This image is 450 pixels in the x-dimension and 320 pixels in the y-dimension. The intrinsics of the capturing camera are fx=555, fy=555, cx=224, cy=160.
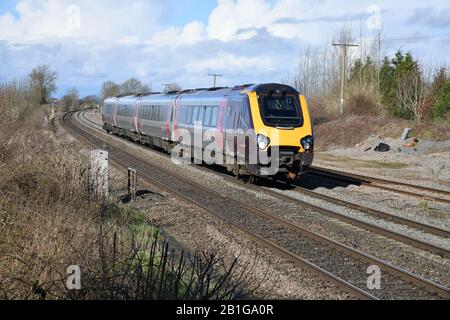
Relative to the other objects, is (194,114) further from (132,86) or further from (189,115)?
(132,86)

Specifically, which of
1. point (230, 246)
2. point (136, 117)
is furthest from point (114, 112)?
point (230, 246)

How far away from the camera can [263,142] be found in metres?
14.8

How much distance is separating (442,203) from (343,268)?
267 inches

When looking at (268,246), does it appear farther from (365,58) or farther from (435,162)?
(365,58)

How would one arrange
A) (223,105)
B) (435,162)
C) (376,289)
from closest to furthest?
(376,289)
(223,105)
(435,162)

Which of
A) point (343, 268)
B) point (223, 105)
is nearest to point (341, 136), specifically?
point (223, 105)

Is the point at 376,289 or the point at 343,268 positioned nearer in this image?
the point at 376,289

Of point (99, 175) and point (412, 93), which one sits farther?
point (412, 93)

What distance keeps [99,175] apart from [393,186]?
9326 millimetres

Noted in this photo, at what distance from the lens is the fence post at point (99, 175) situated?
11.3 m

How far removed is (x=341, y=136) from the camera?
35906mm

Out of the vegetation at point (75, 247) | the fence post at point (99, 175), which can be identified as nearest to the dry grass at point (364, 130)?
the fence post at point (99, 175)

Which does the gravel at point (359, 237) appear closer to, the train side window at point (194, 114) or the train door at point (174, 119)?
the train side window at point (194, 114)

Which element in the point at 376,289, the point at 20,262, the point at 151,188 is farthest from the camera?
the point at 151,188
